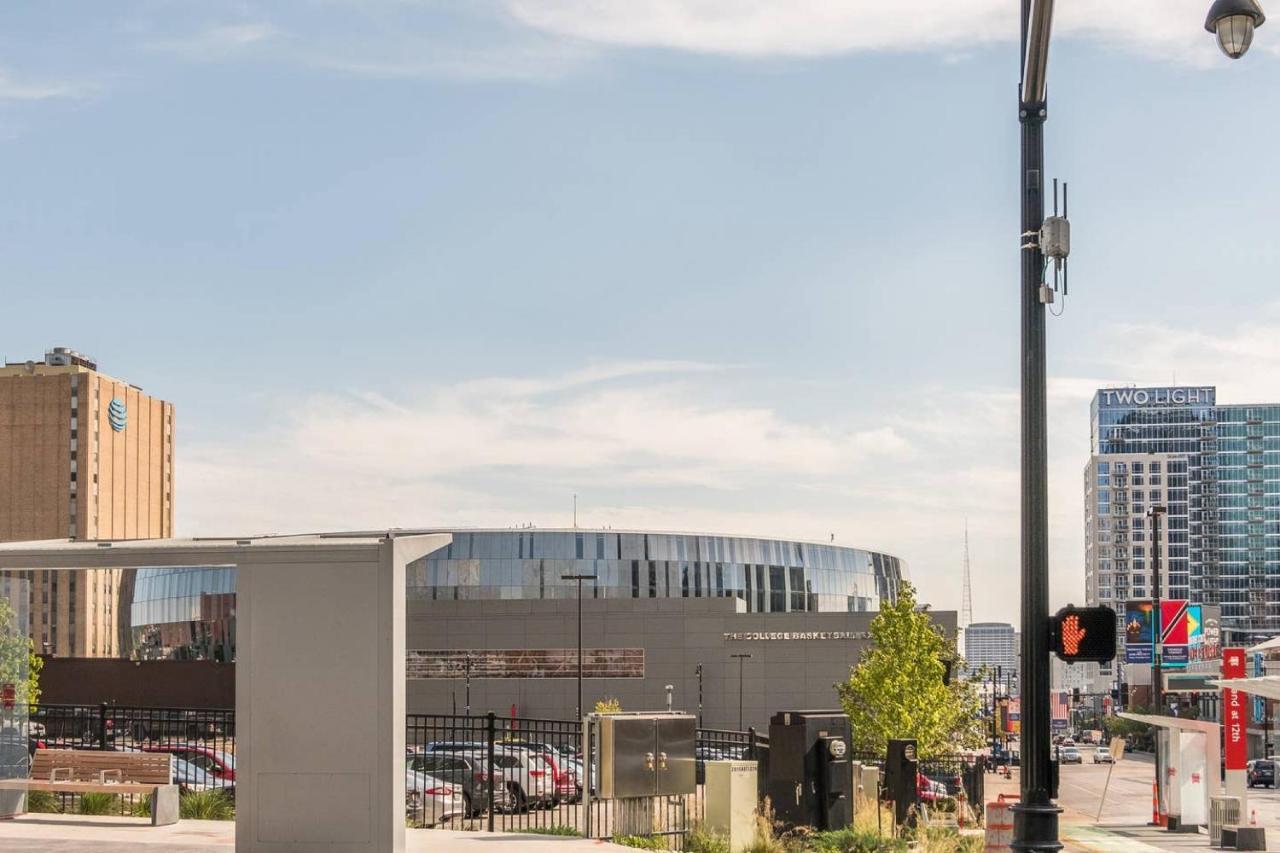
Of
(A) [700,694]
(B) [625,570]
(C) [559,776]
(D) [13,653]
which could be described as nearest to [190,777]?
(D) [13,653]

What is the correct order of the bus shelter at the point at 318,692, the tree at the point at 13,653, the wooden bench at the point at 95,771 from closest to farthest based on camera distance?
the bus shelter at the point at 318,692 < the tree at the point at 13,653 < the wooden bench at the point at 95,771

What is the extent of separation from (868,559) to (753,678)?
34748 mm

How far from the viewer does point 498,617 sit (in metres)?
97.2

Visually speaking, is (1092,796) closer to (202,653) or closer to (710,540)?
(202,653)

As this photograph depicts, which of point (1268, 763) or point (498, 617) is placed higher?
point (498, 617)

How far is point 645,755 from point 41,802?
328 inches

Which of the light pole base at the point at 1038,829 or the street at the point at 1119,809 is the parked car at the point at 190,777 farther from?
the light pole base at the point at 1038,829

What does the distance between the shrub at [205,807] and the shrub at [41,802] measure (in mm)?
1686

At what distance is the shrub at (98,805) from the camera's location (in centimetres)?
2025

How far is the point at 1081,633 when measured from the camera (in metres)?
12.3

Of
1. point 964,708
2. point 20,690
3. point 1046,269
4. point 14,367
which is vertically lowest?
point 964,708

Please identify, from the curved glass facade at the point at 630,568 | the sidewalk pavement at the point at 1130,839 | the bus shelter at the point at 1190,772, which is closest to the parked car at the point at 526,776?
the sidewalk pavement at the point at 1130,839

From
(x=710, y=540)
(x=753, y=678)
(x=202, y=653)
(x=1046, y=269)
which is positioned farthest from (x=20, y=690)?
(x=710, y=540)

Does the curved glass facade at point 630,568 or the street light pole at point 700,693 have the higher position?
the curved glass facade at point 630,568
